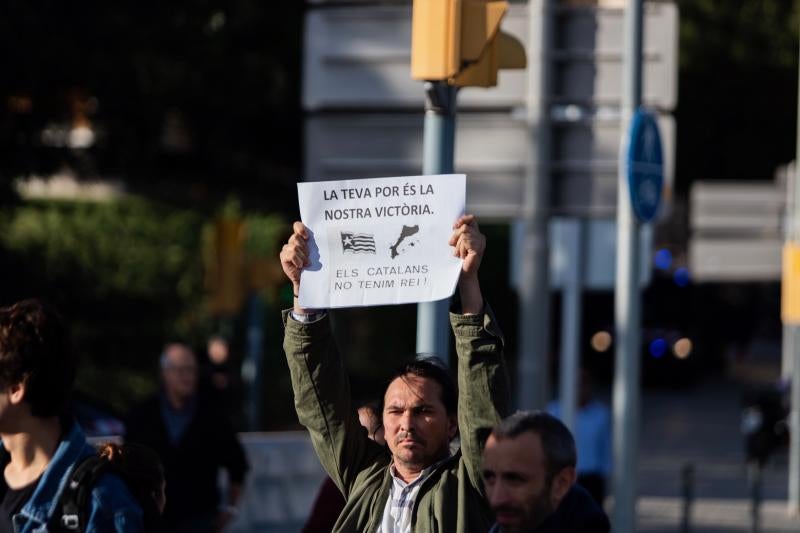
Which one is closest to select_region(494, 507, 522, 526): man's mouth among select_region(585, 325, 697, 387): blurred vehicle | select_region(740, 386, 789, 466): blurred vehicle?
select_region(740, 386, 789, 466): blurred vehicle

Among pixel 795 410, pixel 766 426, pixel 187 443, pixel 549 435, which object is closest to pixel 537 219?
pixel 187 443

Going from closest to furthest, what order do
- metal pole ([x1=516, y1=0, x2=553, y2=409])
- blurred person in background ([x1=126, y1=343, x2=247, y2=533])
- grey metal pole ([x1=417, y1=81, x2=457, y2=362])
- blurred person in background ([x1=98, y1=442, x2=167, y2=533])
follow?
blurred person in background ([x1=98, y1=442, x2=167, y2=533])
grey metal pole ([x1=417, y1=81, x2=457, y2=362])
blurred person in background ([x1=126, y1=343, x2=247, y2=533])
metal pole ([x1=516, y1=0, x2=553, y2=409])

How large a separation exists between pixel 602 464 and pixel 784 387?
13.3 meters

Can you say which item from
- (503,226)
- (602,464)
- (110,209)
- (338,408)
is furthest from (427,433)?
(503,226)

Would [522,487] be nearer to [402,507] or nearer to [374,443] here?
[402,507]

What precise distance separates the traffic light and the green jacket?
7.43ft

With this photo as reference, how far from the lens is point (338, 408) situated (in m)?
5.22

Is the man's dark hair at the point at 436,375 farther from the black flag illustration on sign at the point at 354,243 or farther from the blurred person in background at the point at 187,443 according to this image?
the blurred person in background at the point at 187,443

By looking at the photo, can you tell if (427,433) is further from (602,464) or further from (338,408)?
(602,464)

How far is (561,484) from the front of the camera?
3957mm

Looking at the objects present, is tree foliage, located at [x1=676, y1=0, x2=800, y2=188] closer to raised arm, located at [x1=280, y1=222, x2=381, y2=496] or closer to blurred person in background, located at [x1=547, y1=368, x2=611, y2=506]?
blurred person in background, located at [x1=547, y1=368, x2=611, y2=506]

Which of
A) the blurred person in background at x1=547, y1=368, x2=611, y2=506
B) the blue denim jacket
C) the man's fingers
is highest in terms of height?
the man's fingers

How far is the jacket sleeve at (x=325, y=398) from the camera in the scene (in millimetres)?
5145

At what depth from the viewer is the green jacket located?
4.81m
